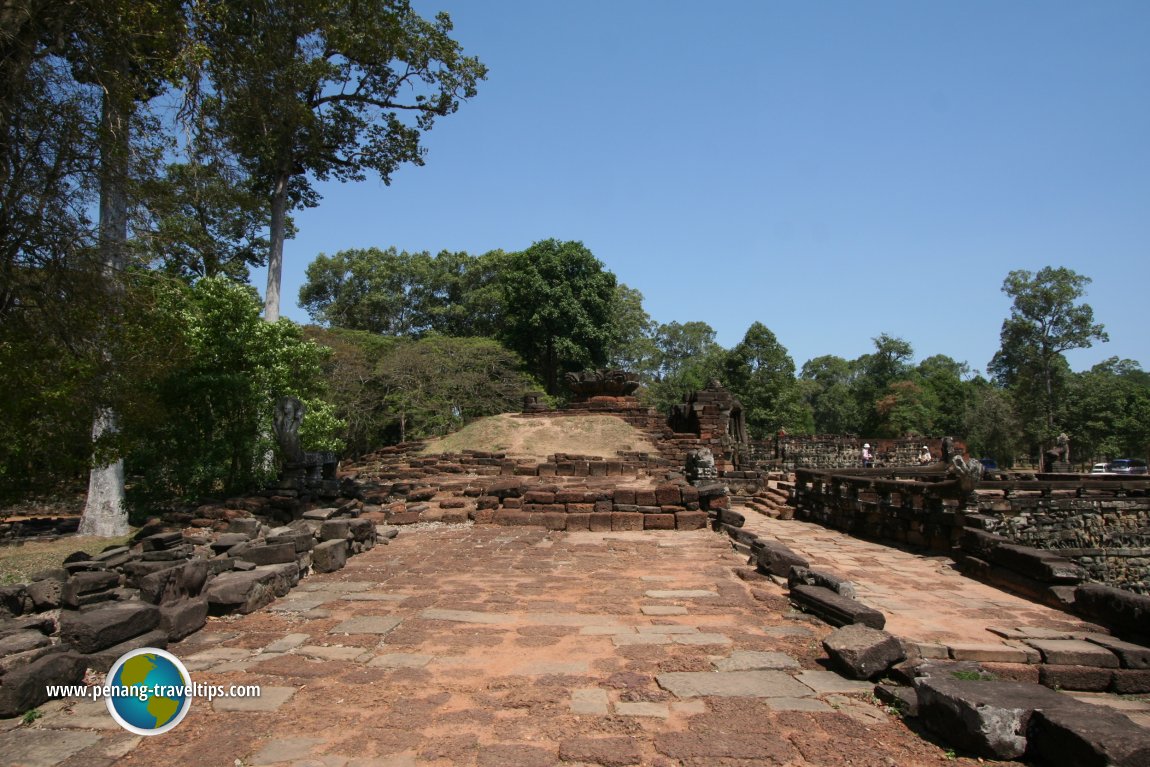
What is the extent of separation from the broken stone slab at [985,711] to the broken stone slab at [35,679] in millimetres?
5346

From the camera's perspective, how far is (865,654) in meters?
4.54

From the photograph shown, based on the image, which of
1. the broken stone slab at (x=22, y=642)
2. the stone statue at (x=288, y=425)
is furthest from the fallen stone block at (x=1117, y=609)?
the stone statue at (x=288, y=425)

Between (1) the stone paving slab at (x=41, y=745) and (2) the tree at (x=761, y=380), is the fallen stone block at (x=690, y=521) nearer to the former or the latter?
(1) the stone paving slab at (x=41, y=745)

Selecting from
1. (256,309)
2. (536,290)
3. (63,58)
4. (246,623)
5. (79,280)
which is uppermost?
(536,290)

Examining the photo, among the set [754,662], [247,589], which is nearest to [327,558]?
[247,589]

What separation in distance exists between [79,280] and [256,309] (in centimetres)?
724

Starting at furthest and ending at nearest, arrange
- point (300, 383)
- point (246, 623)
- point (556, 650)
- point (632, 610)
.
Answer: point (300, 383) → point (632, 610) → point (246, 623) → point (556, 650)

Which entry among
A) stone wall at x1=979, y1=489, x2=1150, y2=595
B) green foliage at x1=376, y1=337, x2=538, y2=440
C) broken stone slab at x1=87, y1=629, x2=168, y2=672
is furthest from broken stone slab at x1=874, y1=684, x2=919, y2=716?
green foliage at x1=376, y1=337, x2=538, y2=440

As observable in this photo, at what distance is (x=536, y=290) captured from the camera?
34594mm

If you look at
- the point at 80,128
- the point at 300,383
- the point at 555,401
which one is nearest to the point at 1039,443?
the point at 555,401

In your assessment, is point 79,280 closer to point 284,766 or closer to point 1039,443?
point 284,766

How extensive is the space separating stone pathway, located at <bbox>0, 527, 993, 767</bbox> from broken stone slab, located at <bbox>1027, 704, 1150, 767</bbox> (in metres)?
0.43

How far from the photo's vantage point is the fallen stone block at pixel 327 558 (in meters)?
8.16

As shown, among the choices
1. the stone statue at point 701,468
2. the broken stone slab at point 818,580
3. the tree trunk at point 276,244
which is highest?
the tree trunk at point 276,244
